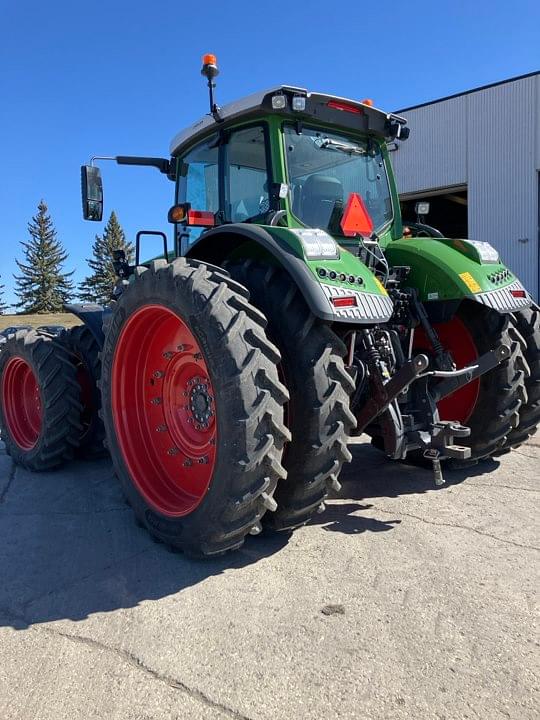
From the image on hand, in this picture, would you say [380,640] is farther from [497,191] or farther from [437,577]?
[497,191]

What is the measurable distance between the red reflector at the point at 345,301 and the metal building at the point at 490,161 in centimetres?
1603

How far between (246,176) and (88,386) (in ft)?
7.19

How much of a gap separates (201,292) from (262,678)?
164 cm

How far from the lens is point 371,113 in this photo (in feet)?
13.0

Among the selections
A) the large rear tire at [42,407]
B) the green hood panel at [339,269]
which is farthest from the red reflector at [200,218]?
the large rear tire at [42,407]

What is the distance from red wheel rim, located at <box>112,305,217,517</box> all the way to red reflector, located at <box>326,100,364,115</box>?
5.75ft

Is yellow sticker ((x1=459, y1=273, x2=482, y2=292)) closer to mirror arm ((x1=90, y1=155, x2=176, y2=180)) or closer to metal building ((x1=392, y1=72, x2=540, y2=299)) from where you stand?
mirror arm ((x1=90, y1=155, x2=176, y2=180))

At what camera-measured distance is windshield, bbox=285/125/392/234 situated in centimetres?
358

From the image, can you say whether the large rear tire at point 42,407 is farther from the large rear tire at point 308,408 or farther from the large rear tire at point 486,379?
the large rear tire at point 486,379

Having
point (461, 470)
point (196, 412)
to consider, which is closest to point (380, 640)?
point (196, 412)

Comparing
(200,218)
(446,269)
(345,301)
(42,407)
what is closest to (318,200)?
(200,218)

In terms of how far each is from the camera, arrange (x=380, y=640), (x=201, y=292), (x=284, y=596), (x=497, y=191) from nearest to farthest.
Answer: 1. (x=380, y=640)
2. (x=284, y=596)
3. (x=201, y=292)
4. (x=497, y=191)

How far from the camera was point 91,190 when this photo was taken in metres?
4.31

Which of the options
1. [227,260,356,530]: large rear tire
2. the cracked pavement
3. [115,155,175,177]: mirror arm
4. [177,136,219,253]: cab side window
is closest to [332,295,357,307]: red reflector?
[227,260,356,530]: large rear tire
